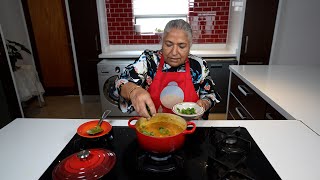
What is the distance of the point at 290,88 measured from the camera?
1.51 m

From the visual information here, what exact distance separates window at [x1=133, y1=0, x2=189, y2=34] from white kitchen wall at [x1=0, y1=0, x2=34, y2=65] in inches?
70.9

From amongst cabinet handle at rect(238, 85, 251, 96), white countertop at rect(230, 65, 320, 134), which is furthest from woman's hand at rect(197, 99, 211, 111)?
cabinet handle at rect(238, 85, 251, 96)

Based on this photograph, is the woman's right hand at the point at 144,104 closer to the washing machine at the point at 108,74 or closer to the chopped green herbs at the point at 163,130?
the chopped green herbs at the point at 163,130

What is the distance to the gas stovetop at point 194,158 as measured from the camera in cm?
70

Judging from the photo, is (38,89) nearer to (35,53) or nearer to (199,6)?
(35,53)

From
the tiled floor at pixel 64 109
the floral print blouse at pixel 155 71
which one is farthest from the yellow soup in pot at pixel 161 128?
the tiled floor at pixel 64 109

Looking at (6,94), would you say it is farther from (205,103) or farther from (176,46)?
(205,103)

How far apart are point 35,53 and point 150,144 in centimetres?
362

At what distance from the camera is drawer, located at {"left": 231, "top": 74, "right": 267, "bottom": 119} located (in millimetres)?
1509

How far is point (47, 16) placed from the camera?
135 inches

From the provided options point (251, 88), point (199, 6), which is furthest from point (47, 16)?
point (251, 88)

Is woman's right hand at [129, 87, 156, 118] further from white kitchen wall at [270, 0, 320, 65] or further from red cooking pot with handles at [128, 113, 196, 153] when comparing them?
white kitchen wall at [270, 0, 320, 65]

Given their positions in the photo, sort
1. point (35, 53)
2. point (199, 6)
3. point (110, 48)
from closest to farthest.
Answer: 1. point (199, 6)
2. point (110, 48)
3. point (35, 53)

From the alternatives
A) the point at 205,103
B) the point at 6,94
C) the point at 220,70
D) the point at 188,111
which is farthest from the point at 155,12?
the point at 188,111
